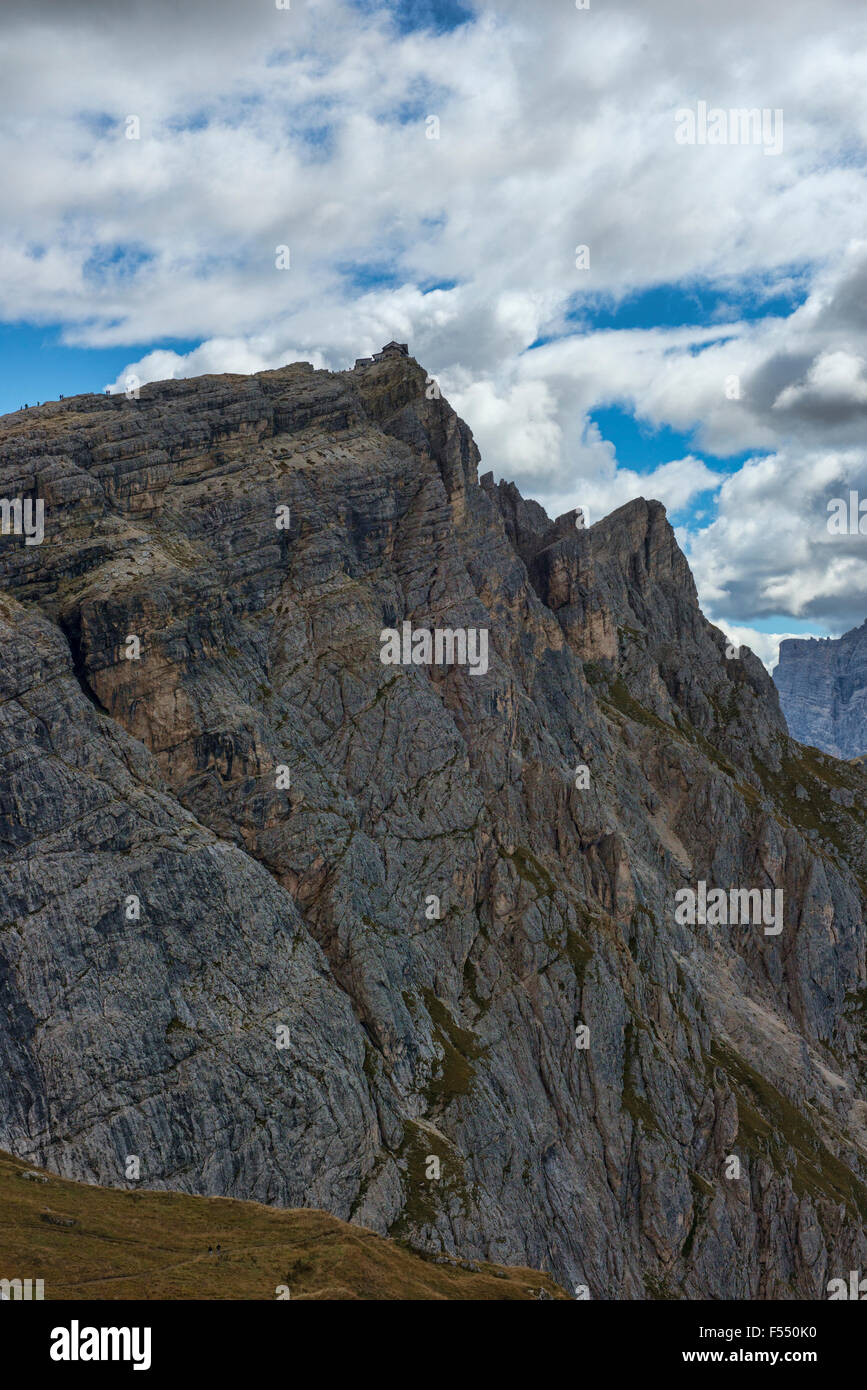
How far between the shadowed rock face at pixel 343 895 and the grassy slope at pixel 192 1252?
8247 millimetres

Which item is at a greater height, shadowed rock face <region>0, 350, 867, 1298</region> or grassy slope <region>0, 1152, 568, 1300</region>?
shadowed rock face <region>0, 350, 867, 1298</region>

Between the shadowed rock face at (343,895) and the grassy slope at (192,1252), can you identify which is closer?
the grassy slope at (192,1252)

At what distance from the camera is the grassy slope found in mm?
69812

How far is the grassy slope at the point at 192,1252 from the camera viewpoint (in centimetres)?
6981

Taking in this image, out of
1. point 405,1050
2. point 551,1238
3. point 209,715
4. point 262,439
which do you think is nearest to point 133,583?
point 209,715

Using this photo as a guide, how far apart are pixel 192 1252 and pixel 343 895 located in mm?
54691

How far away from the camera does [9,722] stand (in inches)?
4277

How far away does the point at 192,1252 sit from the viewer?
77.4 metres

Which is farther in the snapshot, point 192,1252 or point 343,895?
point 343,895

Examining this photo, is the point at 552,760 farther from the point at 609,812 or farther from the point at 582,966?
the point at 582,966

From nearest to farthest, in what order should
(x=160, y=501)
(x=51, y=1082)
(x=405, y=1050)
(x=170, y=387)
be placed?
1. (x=51, y=1082)
2. (x=405, y=1050)
3. (x=160, y=501)
4. (x=170, y=387)

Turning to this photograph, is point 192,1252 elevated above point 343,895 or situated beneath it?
situated beneath

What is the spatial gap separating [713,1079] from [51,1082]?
112 meters

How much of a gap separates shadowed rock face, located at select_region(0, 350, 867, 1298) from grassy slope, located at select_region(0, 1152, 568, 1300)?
27.1 ft
